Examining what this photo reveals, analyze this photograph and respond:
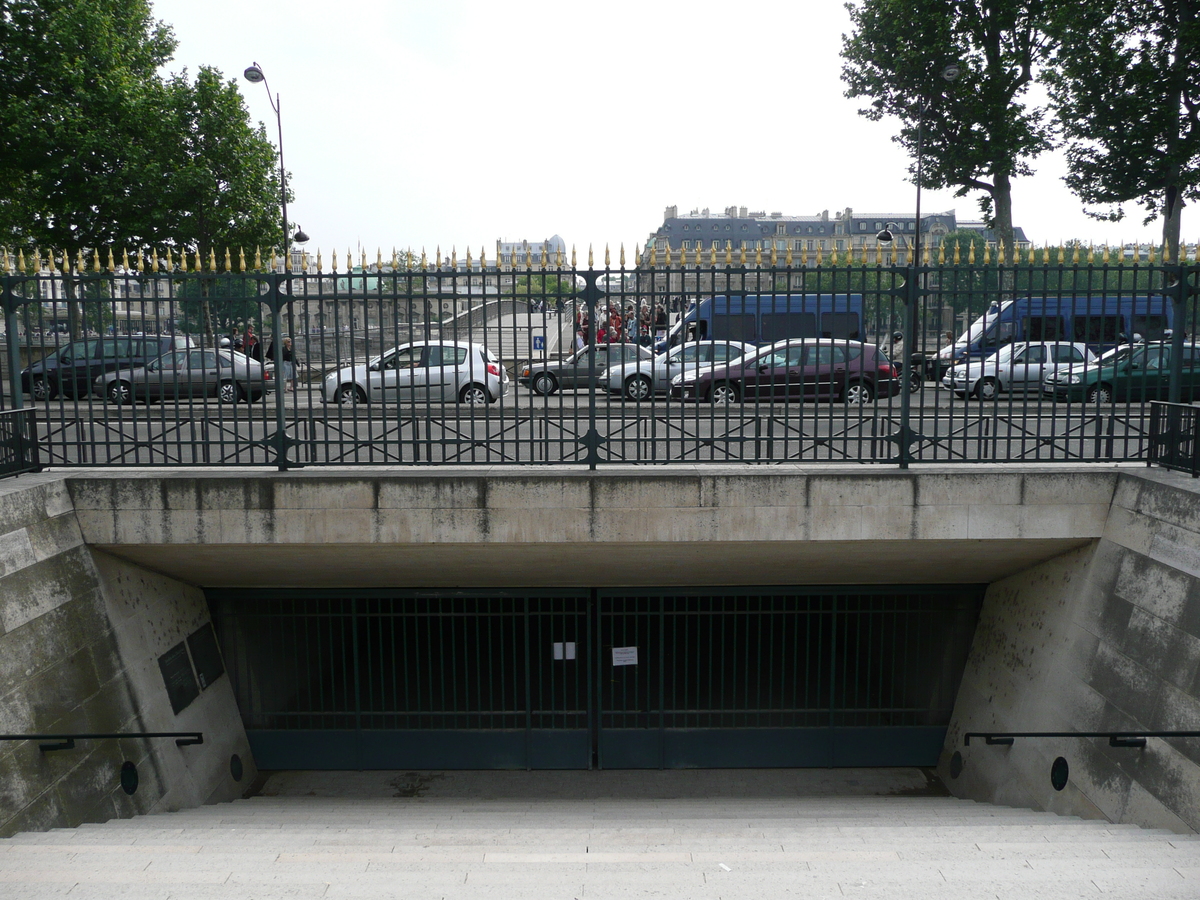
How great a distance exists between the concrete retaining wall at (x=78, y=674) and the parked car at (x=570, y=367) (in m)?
4.22

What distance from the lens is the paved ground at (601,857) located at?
466cm

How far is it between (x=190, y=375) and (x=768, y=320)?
5472 millimetres

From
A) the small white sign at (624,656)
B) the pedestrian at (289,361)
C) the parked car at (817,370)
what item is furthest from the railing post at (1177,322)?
the pedestrian at (289,361)

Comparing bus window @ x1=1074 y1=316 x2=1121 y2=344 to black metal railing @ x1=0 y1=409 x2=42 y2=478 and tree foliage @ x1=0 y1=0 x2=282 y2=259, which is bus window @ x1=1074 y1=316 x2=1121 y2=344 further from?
tree foliage @ x1=0 y1=0 x2=282 y2=259

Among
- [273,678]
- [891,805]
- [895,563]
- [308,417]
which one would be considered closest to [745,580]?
[895,563]

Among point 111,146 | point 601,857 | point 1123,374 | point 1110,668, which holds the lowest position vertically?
point 601,857

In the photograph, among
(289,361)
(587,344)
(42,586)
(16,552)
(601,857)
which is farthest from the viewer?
(289,361)

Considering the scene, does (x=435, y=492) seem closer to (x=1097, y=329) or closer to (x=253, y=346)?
(x=253, y=346)

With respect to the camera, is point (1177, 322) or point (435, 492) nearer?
point (435, 492)

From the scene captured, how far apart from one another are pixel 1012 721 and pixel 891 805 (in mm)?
1478

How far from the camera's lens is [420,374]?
25.9 ft

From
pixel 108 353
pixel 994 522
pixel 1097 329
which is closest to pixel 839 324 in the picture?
pixel 994 522

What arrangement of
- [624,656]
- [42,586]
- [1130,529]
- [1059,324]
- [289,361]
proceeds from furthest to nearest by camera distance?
1. [624,656]
2. [289,361]
3. [1059,324]
4. [1130,529]
5. [42,586]

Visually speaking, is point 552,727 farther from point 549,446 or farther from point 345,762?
point 549,446
